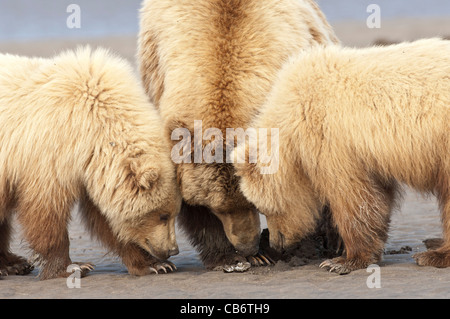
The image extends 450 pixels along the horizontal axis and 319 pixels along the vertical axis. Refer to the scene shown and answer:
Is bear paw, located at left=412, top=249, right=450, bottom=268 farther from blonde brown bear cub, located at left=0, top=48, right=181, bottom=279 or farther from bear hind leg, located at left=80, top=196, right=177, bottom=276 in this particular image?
bear hind leg, located at left=80, top=196, right=177, bottom=276

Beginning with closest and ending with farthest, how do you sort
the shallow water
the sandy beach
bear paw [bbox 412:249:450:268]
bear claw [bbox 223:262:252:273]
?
the sandy beach < bear paw [bbox 412:249:450:268] < bear claw [bbox 223:262:252:273] < the shallow water

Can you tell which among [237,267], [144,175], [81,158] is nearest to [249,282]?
[237,267]

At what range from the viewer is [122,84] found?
26.0 ft

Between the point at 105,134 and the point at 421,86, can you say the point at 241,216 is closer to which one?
the point at 105,134

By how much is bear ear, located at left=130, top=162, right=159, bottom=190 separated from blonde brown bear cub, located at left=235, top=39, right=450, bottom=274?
817 millimetres

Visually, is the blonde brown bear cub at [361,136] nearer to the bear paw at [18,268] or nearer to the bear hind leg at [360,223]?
the bear hind leg at [360,223]

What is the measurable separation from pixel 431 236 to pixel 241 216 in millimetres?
2695

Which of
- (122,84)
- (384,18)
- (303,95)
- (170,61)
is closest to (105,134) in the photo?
(122,84)

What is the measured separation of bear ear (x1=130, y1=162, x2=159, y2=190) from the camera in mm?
7484

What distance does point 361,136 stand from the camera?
7281 millimetres

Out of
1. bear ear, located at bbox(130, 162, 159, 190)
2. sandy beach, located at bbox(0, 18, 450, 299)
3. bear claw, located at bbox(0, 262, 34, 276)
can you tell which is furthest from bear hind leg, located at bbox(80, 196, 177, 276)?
Answer: bear claw, located at bbox(0, 262, 34, 276)

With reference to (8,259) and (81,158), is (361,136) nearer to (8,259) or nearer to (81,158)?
(81,158)

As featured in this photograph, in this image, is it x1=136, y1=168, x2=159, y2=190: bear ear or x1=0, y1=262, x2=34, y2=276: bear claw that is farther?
x1=0, y1=262, x2=34, y2=276: bear claw

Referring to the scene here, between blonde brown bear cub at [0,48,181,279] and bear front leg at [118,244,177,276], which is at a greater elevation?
blonde brown bear cub at [0,48,181,279]
